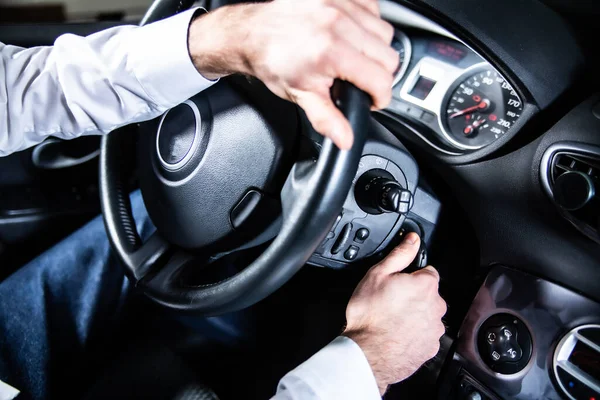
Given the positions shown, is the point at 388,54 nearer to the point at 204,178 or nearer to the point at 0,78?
the point at 204,178

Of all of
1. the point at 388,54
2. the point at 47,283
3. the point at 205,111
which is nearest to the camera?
the point at 388,54

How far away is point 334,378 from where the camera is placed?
0.69 metres

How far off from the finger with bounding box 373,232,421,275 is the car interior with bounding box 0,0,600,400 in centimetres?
4

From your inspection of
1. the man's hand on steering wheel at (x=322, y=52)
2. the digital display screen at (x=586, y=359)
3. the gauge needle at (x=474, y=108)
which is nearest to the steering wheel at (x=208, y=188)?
the man's hand on steering wheel at (x=322, y=52)

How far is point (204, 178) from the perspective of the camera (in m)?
0.74

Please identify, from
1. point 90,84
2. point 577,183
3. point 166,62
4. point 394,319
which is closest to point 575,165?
point 577,183

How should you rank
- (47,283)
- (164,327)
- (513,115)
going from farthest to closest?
(164,327)
(47,283)
(513,115)

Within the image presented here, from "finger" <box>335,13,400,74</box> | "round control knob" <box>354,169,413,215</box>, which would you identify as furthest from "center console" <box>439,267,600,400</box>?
"finger" <box>335,13,400,74</box>

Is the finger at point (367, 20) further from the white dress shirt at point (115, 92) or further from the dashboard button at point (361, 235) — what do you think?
the dashboard button at point (361, 235)

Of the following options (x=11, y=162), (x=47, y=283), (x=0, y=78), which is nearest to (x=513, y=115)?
(x=0, y=78)

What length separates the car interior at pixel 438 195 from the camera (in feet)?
2.30

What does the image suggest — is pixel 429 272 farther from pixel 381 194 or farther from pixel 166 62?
pixel 166 62

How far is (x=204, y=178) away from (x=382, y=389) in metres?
0.39

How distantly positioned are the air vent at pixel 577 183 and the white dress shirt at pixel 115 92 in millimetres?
339
